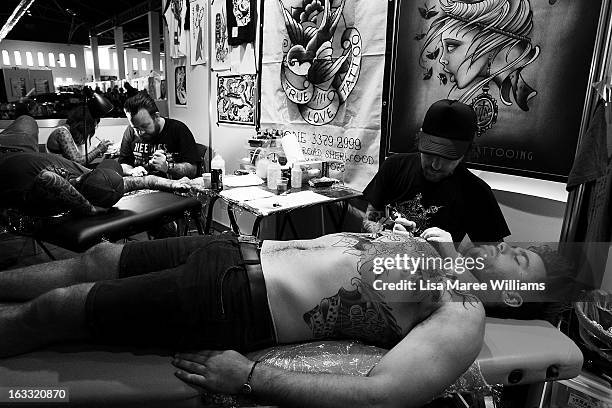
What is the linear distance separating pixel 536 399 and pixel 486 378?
1.95 ft

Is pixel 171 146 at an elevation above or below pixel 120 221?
above

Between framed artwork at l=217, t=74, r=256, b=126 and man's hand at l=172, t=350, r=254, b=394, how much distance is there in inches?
107

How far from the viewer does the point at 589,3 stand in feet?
5.49

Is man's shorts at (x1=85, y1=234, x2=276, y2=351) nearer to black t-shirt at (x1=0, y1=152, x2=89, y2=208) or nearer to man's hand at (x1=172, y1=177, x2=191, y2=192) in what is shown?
black t-shirt at (x1=0, y1=152, x2=89, y2=208)

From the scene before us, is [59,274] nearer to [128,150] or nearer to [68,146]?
[68,146]

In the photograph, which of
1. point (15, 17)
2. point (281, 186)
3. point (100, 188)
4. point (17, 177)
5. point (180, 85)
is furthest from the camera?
point (15, 17)

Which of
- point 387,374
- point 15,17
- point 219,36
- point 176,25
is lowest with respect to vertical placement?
point 387,374

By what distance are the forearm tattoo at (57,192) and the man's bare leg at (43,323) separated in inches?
41.9

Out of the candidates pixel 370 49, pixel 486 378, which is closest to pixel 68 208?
pixel 370 49

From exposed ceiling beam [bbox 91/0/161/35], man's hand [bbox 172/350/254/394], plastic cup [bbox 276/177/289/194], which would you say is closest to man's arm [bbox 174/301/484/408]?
man's hand [bbox 172/350/254/394]

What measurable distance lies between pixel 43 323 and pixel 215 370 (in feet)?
1.97

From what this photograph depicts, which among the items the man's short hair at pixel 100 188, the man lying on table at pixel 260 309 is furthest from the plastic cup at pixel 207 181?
the man lying on table at pixel 260 309

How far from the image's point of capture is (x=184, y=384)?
1189 millimetres

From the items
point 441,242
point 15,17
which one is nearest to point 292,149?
point 441,242
